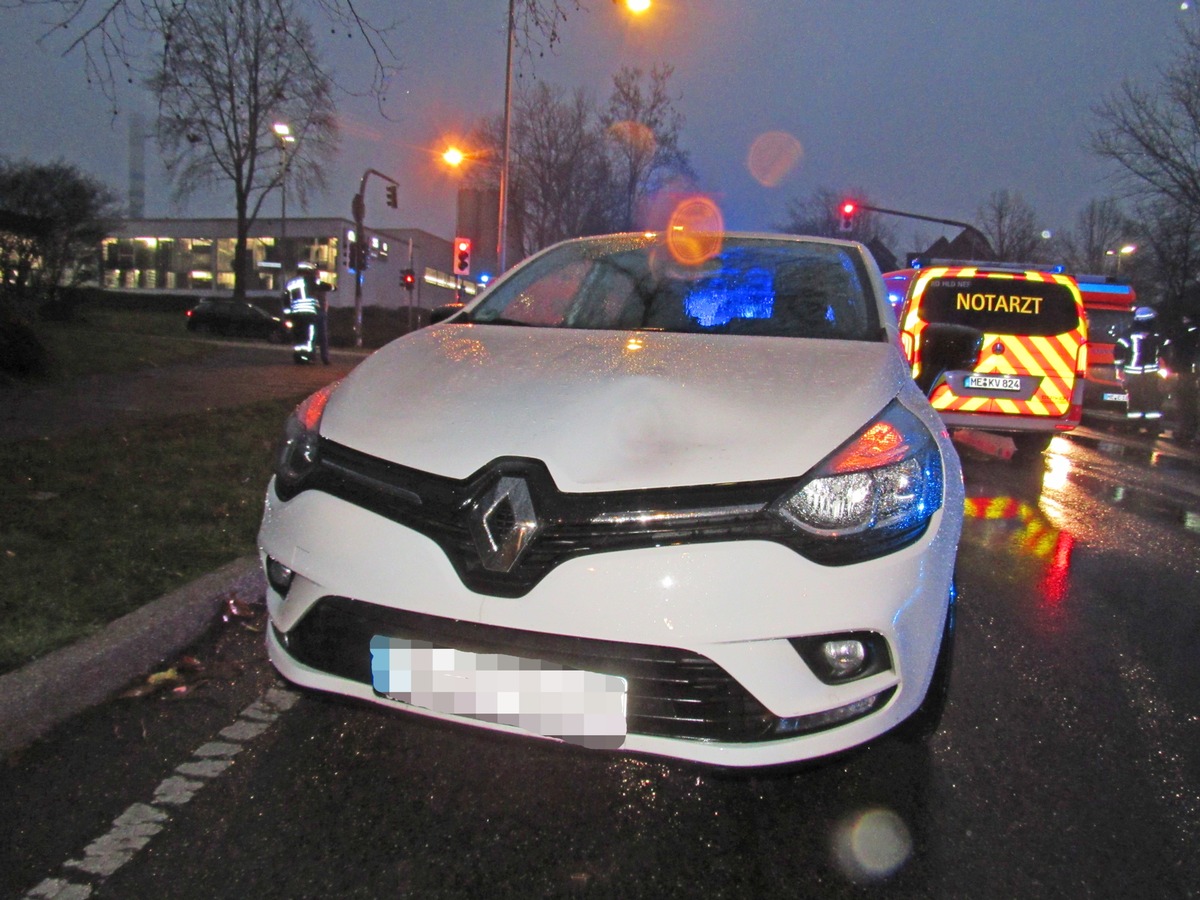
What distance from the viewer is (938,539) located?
2.15 metres

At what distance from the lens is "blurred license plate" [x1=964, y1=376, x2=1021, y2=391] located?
29.1 feet

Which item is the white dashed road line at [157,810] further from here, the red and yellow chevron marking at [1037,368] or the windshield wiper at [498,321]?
the red and yellow chevron marking at [1037,368]

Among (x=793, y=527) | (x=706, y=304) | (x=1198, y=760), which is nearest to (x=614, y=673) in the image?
(x=793, y=527)

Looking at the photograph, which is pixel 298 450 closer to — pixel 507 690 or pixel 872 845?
pixel 507 690

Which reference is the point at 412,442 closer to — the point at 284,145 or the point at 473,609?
the point at 473,609

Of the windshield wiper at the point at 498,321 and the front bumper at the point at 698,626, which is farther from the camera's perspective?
the windshield wiper at the point at 498,321

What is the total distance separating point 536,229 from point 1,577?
3679cm

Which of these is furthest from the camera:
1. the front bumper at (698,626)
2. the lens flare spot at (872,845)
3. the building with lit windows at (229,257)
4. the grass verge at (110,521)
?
the building with lit windows at (229,257)

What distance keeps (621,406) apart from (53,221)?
22.2 meters

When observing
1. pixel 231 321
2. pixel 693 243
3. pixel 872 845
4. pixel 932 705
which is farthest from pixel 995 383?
pixel 231 321

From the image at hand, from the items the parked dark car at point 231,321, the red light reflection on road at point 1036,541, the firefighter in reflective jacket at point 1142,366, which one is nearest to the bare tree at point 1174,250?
the firefighter in reflective jacket at point 1142,366

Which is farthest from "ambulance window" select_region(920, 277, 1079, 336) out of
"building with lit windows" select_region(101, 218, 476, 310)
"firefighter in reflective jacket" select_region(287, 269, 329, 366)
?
"building with lit windows" select_region(101, 218, 476, 310)

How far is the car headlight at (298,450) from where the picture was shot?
7.72ft

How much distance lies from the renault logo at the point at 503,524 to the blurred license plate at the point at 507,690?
21 cm
